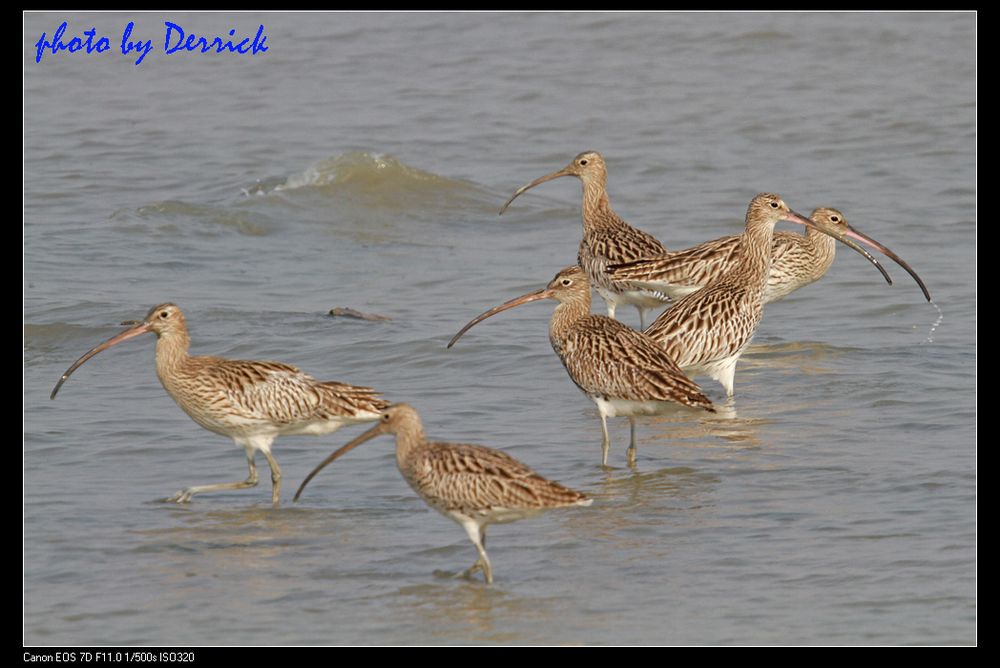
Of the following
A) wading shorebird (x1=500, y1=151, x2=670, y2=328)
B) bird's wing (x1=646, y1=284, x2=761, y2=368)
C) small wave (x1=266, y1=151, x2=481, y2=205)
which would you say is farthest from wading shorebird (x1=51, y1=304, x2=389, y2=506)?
small wave (x1=266, y1=151, x2=481, y2=205)

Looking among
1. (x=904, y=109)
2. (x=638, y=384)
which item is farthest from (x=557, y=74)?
(x=638, y=384)

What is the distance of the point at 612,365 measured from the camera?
10.3 meters

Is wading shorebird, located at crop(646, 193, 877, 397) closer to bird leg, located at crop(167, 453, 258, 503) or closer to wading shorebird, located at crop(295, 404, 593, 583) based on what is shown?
bird leg, located at crop(167, 453, 258, 503)

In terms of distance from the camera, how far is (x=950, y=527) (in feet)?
28.9

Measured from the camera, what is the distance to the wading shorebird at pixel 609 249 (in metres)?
13.5

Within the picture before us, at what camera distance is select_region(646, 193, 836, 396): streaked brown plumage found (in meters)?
11.6

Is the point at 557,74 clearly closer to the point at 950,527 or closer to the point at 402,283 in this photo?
the point at 402,283

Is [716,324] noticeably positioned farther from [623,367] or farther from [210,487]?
[210,487]

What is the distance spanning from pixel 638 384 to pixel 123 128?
13.5 metres

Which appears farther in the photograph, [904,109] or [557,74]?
[557,74]

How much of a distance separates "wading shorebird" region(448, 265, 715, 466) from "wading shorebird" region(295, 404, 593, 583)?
2.17 m

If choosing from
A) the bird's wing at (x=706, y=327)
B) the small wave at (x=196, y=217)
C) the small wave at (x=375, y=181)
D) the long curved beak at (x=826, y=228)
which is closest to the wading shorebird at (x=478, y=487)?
the bird's wing at (x=706, y=327)

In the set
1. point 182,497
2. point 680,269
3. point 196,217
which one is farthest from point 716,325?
point 196,217

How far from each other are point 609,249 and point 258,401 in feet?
15.7
